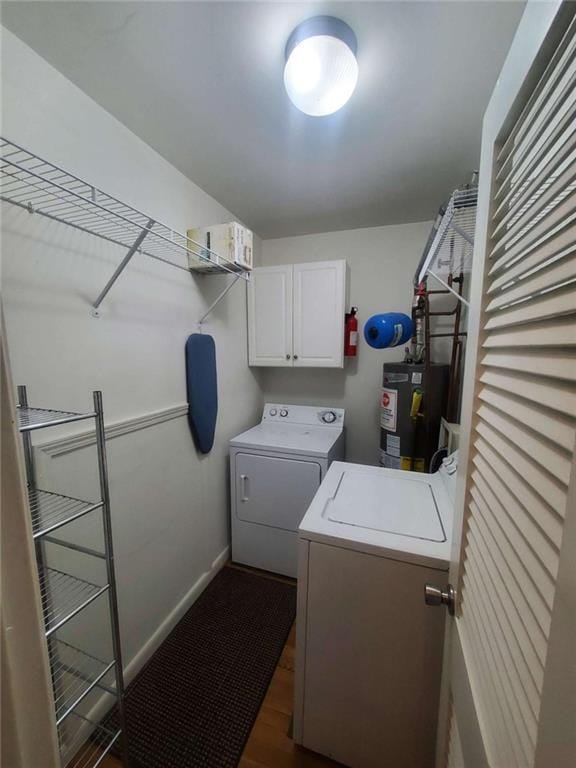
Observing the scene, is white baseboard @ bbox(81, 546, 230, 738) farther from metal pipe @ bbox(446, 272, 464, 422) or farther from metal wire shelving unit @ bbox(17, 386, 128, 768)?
metal pipe @ bbox(446, 272, 464, 422)

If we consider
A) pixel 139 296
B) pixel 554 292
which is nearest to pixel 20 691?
pixel 554 292

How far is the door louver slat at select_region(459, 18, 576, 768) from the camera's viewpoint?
35 cm

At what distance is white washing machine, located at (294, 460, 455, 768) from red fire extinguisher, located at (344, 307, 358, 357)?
57.0 inches

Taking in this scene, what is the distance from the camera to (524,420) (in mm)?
422

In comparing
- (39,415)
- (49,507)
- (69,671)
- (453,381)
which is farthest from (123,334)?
(453,381)

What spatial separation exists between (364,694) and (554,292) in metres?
1.41

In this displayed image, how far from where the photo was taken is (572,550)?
11.5 inches

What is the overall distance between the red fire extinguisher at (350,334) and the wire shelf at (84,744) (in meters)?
2.37

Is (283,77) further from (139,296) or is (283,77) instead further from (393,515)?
(393,515)

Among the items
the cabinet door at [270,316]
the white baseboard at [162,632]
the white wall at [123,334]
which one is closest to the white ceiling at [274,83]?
the white wall at [123,334]

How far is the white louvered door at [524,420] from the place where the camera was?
33 centimetres

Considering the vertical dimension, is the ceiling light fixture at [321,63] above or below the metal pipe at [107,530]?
above

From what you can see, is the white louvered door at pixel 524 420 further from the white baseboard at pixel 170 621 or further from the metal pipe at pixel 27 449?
the white baseboard at pixel 170 621

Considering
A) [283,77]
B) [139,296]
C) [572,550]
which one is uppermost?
[283,77]
